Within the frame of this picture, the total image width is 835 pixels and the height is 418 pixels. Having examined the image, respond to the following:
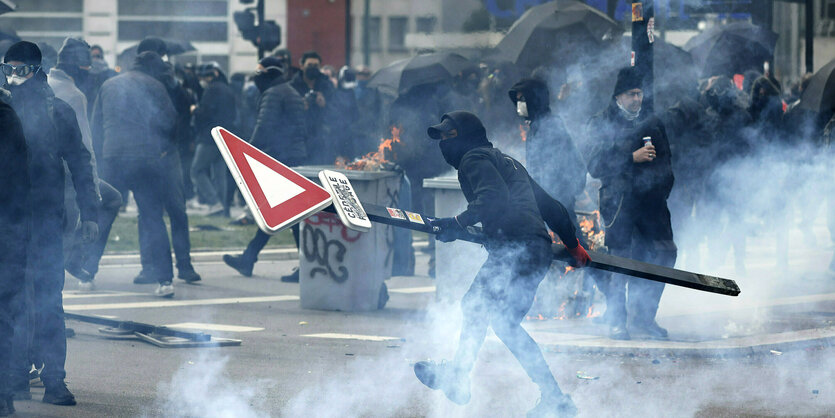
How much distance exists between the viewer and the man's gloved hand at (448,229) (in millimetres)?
5492

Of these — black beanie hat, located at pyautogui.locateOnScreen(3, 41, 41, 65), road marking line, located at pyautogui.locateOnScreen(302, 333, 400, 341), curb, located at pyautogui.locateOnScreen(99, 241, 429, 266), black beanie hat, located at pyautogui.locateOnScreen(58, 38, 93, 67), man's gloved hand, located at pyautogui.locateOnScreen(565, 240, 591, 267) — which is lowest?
curb, located at pyautogui.locateOnScreen(99, 241, 429, 266)

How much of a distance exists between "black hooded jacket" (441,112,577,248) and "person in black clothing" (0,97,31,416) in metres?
1.92

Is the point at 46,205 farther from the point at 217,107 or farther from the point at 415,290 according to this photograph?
the point at 217,107

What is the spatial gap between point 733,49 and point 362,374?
8057 mm

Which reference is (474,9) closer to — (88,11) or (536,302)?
(536,302)

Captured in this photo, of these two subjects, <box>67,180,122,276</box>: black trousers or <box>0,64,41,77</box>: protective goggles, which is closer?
<box>0,64,41,77</box>: protective goggles

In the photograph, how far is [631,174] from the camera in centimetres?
814

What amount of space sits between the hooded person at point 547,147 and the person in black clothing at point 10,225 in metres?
3.71

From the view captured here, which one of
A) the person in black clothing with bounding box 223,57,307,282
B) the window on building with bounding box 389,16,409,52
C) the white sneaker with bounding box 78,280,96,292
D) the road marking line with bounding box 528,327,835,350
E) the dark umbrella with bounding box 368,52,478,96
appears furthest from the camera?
the window on building with bounding box 389,16,409,52

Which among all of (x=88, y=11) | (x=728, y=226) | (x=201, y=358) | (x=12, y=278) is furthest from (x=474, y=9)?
(x=88, y=11)

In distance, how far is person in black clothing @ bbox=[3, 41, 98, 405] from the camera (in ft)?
20.0

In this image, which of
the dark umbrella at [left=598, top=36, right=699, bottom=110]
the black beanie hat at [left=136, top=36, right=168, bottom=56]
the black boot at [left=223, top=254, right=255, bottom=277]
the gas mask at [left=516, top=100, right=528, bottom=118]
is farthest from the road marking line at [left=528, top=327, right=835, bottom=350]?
the black beanie hat at [left=136, top=36, right=168, bottom=56]

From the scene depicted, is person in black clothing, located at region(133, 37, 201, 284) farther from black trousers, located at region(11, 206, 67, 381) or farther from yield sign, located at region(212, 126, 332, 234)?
yield sign, located at region(212, 126, 332, 234)

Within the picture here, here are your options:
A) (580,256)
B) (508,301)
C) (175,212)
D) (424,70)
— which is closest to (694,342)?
(580,256)
